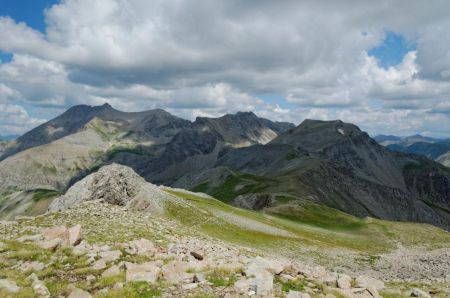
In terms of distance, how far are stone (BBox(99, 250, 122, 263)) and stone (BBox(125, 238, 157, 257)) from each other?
0.99m

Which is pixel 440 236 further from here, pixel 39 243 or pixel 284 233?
pixel 39 243

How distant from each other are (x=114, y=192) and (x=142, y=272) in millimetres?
34177

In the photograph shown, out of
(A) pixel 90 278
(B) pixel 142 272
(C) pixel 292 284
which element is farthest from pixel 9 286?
(C) pixel 292 284

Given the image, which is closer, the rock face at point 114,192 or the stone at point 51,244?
the stone at point 51,244

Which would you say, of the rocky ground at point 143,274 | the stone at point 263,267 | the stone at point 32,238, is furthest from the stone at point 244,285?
the stone at point 32,238

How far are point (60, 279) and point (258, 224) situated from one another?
52077 millimetres

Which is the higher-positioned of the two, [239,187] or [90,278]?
[90,278]

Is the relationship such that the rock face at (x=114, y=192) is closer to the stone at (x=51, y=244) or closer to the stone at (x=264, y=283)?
the stone at (x=51, y=244)

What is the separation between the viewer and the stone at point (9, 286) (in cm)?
2061

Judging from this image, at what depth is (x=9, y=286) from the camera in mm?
21031

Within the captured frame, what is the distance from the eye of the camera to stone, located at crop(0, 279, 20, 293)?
67.6 feet

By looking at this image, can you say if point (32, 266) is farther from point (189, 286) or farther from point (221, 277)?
point (221, 277)

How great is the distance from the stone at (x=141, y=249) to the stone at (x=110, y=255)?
0.99 meters

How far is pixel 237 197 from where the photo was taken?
158 m
